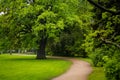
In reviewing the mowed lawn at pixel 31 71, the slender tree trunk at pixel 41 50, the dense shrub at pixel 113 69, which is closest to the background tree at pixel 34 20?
the slender tree trunk at pixel 41 50

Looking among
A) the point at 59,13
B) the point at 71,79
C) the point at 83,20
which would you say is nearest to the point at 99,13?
the point at 71,79

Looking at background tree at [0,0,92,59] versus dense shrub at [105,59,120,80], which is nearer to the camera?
dense shrub at [105,59,120,80]

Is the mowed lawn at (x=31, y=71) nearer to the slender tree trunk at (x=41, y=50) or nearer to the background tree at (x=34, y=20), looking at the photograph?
the background tree at (x=34, y=20)

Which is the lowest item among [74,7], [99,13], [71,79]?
[71,79]

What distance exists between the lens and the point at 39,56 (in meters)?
45.4

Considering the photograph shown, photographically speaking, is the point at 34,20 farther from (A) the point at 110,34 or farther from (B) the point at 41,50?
(A) the point at 110,34

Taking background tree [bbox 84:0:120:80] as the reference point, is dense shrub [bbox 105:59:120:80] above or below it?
below

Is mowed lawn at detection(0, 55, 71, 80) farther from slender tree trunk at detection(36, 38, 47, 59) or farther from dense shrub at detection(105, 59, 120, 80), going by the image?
slender tree trunk at detection(36, 38, 47, 59)

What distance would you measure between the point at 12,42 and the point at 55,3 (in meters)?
9.22

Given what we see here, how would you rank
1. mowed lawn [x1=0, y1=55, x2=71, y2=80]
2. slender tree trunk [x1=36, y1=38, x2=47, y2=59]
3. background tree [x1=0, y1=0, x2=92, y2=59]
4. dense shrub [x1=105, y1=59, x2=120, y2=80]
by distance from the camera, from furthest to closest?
slender tree trunk [x1=36, y1=38, x2=47, y2=59], background tree [x1=0, y1=0, x2=92, y2=59], mowed lawn [x1=0, y1=55, x2=71, y2=80], dense shrub [x1=105, y1=59, x2=120, y2=80]

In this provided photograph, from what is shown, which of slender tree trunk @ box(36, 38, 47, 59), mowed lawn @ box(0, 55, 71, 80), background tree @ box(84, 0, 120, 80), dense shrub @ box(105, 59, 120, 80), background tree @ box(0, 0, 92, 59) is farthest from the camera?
slender tree trunk @ box(36, 38, 47, 59)

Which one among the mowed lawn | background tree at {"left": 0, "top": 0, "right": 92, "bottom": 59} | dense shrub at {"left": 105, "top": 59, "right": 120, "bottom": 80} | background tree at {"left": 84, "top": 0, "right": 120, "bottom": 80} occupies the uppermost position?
background tree at {"left": 0, "top": 0, "right": 92, "bottom": 59}

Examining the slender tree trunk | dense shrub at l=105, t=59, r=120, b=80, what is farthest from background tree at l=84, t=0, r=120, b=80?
the slender tree trunk

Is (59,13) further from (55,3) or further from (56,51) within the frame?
(56,51)
